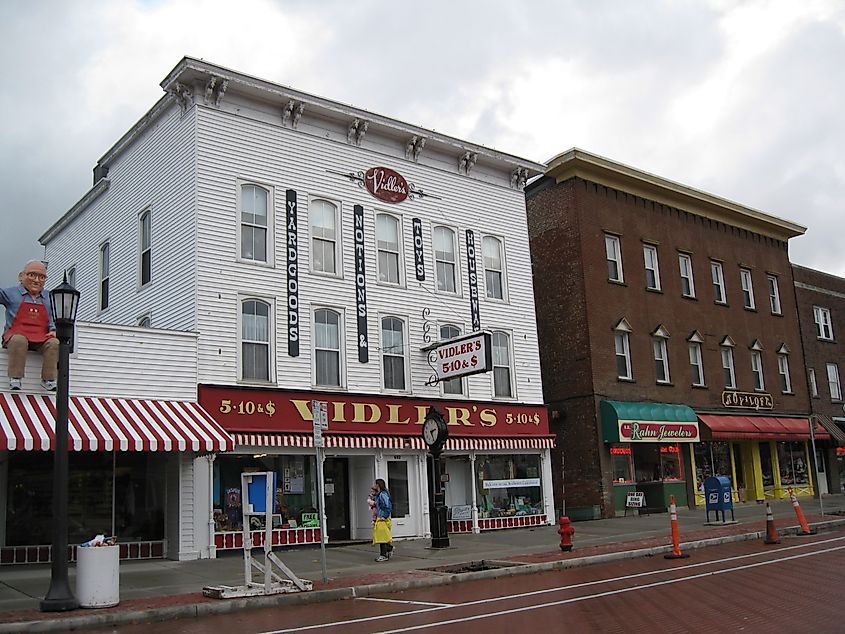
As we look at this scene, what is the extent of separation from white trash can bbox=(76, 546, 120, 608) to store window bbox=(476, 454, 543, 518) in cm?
1402

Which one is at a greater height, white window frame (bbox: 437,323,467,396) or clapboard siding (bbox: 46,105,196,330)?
clapboard siding (bbox: 46,105,196,330)

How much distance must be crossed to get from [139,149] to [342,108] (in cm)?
584

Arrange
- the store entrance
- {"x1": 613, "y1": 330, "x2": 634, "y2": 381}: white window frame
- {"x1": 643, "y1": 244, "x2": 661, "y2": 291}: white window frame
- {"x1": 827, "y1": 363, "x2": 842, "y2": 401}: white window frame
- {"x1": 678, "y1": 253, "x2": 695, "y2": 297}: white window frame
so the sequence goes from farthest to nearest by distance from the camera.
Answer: {"x1": 827, "y1": 363, "x2": 842, "y2": 401}: white window frame, {"x1": 678, "y1": 253, "x2": 695, "y2": 297}: white window frame, {"x1": 643, "y1": 244, "x2": 661, "y2": 291}: white window frame, {"x1": 613, "y1": 330, "x2": 634, "y2": 381}: white window frame, the store entrance

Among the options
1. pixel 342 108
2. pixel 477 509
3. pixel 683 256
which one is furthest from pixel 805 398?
pixel 342 108

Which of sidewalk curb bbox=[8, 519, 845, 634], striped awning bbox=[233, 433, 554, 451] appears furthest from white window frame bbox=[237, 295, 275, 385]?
sidewalk curb bbox=[8, 519, 845, 634]

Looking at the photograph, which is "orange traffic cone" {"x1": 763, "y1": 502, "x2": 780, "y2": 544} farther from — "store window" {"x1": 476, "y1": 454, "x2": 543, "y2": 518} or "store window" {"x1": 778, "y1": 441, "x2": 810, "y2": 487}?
"store window" {"x1": 778, "y1": 441, "x2": 810, "y2": 487}

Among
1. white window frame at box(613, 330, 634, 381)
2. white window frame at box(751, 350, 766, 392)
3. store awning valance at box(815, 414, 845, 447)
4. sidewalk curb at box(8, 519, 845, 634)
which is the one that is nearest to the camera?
sidewalk curb at box(8, 519, 845, 634)

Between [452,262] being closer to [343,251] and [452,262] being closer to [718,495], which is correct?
[343,251]

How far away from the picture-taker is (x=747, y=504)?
34.2 meters

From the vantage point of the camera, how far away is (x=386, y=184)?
2464 centimetres

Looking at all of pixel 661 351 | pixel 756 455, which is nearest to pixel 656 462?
pixel 661 351

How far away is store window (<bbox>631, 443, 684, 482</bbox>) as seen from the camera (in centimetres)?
2982

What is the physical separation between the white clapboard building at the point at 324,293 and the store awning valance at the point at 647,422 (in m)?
2.70

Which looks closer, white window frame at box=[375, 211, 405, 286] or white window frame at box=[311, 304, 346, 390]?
white window frame at box=[311, 304, 346, 390]
